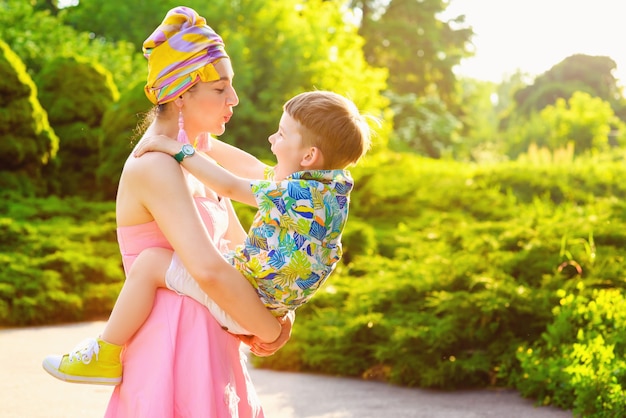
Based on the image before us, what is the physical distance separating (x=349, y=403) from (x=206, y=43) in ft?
12.3

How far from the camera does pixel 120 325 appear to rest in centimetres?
227

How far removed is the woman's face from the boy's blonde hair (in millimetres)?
192

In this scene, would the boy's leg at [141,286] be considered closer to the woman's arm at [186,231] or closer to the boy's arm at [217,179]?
the woman's arm at [186,231]

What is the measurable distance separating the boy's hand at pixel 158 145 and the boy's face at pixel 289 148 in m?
0.31

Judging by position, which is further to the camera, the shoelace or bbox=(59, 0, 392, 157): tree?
bbox=(59, 0, 392, 157): tree

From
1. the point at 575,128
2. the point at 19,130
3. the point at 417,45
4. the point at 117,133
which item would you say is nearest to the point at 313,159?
the point at 19,130

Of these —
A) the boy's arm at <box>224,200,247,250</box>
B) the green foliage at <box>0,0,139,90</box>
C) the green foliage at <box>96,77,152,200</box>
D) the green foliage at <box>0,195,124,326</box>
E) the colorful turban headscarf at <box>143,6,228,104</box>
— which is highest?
the green foliage at <box>0,0,139,90</box>

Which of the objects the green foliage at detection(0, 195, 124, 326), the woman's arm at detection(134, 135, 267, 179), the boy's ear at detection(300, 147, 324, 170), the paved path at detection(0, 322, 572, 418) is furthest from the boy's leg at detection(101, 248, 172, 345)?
the green foliage at detection(0, 195, 124, 326)

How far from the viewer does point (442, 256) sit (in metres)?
7.23

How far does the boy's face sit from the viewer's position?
7.80 ft

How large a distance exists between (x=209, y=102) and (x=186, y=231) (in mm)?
433

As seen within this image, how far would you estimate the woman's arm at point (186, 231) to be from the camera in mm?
2123

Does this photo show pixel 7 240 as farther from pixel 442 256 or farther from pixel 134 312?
pixel 134 312

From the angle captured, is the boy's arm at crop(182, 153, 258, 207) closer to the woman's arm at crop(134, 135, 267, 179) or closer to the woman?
the woman
